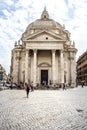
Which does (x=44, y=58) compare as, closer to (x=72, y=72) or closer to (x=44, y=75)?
(x=44, y=75)

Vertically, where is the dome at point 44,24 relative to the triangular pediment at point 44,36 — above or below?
above

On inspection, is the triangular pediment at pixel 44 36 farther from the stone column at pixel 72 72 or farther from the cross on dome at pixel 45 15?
the cross on dome at pixel 45 15

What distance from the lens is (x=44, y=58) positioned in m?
49.9

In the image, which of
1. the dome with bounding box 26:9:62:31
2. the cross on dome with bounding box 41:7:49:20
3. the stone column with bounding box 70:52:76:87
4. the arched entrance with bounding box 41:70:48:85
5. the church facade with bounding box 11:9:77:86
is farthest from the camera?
the cross on dome with bounding box 41:7:49:20

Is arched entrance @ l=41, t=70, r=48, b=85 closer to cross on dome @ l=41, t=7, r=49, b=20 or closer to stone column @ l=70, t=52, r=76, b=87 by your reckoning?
stone column @ l=70, t=52, r=76, b=87

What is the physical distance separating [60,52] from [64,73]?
5.12 metres

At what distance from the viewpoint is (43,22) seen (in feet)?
186

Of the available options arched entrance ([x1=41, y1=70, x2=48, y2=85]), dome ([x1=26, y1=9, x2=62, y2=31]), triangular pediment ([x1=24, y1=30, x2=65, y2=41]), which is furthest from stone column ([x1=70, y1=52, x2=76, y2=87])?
dome ([x1=26, y1=9, x2=62, y2=31])

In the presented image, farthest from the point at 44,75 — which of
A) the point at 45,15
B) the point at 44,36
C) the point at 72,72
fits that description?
the point at 45,15

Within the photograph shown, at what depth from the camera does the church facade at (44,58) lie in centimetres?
4759

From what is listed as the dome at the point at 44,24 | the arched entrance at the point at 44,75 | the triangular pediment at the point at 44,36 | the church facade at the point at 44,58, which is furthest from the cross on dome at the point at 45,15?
the arched entrance at the point at 44,75

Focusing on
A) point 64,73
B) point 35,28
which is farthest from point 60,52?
point 35,28

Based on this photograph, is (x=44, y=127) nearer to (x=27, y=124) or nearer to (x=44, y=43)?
(x=27, y=124)

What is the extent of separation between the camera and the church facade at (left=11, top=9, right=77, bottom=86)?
4759 centimetres
